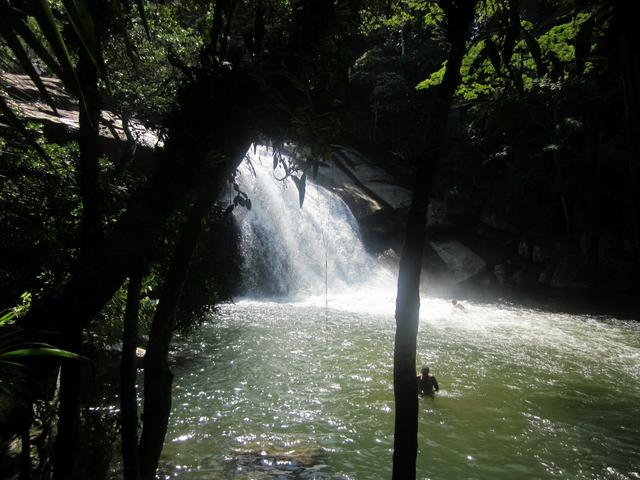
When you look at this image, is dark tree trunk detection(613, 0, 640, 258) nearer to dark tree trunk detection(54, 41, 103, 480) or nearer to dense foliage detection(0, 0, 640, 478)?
dense foliage detection(0, 0, 640, 478)

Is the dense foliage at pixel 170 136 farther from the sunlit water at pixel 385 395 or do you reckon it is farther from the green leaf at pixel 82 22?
the sunlit water at pixel 385 395

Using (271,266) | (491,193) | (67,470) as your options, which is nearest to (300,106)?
(67,470)

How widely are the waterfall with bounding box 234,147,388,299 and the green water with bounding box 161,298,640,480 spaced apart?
398 centimetres

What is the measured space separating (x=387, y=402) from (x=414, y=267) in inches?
234

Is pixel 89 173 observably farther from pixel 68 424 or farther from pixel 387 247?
pixel 387 247

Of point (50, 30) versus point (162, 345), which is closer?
point (50, 30)

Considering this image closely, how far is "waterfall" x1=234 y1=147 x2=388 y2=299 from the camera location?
58.2 ft

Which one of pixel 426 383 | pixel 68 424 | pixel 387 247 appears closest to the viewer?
pixel 68 424

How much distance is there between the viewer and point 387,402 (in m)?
8.24

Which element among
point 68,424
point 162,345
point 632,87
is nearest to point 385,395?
point 162,345

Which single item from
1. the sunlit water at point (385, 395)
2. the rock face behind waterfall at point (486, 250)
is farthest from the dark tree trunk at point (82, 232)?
the rock face behind waterfall at point (486, 250)

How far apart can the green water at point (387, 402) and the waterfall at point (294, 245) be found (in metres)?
3.98

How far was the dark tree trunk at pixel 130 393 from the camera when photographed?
3.30m

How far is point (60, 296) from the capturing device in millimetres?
2633
